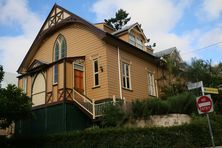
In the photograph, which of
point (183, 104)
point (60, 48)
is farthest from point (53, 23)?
point (183, 104)

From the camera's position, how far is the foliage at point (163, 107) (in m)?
16.0

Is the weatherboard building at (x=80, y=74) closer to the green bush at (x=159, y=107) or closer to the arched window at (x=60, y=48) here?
the arched window at (x=60, y=48)

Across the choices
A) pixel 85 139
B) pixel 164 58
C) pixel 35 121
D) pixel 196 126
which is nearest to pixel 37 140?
pixel 35 121

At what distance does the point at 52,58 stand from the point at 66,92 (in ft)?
22.4

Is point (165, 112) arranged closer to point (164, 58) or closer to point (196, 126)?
point (196, 126)

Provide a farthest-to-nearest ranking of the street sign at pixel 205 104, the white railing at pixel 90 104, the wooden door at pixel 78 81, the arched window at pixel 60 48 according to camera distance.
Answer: the arched window at pixel 60 48 → the wooden door at pixel 78 81 → the white railing at pixel 90 104 → the street sign at pixel 205 104

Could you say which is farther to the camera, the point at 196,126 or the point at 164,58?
the point at 164,58

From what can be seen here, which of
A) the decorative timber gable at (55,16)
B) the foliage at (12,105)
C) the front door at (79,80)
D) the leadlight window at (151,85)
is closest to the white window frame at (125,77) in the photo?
the front door at (79,80)

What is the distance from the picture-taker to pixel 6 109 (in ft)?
53.0

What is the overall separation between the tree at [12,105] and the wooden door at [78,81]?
395 centimetres

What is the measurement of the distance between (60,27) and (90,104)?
344 inches

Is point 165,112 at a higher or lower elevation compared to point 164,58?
lower

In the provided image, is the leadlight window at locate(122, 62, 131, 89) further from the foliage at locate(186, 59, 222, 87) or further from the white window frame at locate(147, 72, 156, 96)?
the foliage at locate(186, 59, 222, 87)

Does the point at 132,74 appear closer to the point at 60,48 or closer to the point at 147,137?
the point at 60,48
